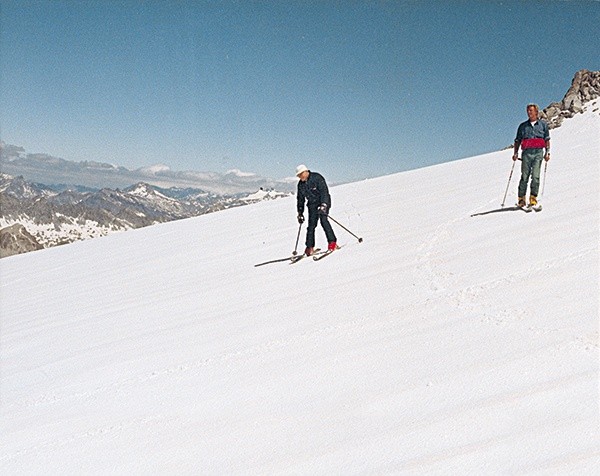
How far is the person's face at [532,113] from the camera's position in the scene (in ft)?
22.1

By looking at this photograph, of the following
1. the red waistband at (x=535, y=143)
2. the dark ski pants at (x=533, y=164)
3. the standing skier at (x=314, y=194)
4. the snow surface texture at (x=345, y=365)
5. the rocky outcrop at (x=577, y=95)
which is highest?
the rocky outcrop at (x=577, y=95)

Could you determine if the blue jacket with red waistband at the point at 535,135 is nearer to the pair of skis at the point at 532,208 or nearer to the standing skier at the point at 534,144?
the standing skier at the point at 534,144

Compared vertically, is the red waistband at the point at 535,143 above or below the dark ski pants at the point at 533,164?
above

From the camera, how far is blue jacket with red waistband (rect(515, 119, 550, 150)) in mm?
6879

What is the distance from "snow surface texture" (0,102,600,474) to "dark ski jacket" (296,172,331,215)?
2.84 feet

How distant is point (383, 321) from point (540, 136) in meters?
4.50

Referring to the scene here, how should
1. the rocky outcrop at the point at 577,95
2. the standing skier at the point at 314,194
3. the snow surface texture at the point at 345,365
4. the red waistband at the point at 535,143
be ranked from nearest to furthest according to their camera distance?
the snow surface texture at the point at 345,365 < the red waistband at the point at 535,143 < the standing skier at the point at 314,194 < the rocky outcrop at the point at 577,95

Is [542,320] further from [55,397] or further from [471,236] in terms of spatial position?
[55,397]

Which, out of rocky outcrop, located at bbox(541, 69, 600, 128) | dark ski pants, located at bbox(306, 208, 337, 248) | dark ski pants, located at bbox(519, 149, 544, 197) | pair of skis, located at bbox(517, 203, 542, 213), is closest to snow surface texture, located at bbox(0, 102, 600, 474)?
pair of skis, located at bbox(517, 203, 542, 213)

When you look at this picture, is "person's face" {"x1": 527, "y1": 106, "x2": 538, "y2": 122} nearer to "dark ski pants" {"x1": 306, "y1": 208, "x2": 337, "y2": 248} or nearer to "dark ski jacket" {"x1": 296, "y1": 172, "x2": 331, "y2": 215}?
"dark ski jacket" {"x1": 296, "y1": 172, "x2": 331, "y2": 215}

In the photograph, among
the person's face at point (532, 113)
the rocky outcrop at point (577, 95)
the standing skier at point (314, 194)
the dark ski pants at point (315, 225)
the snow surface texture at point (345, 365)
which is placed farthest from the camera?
the rocky outcrop at point (577, 95)

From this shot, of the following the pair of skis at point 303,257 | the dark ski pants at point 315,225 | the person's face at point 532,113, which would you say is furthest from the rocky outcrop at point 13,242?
the person's face at point 532,113

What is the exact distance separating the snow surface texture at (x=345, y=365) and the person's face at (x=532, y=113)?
1.33 metres

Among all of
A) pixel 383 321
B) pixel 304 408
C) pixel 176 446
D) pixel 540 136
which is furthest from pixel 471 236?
pixel 176 446
